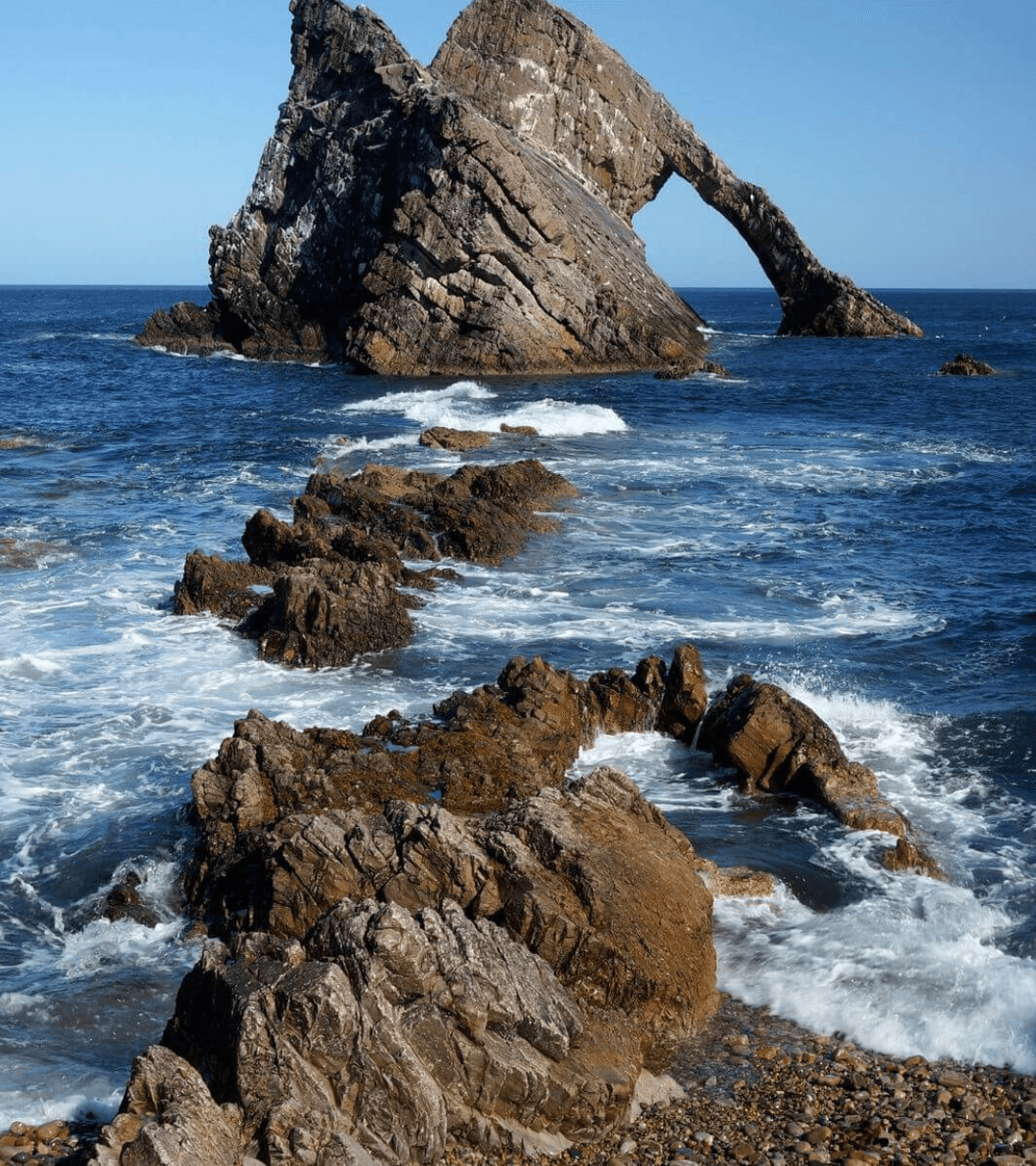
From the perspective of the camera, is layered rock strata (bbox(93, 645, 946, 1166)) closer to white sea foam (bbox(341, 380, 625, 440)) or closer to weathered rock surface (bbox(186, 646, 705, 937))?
weathered rock surface (bbox(186, 646, 705, 937))

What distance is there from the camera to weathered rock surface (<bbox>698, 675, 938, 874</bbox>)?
14406mm

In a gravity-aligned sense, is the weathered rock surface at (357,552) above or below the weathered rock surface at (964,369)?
below

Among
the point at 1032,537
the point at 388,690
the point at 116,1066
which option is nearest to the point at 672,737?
the point at 388,690

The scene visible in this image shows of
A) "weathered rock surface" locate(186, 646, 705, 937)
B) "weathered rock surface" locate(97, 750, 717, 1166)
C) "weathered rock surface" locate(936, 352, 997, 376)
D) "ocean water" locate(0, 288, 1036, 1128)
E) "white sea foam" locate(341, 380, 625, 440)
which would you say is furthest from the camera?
"weathered rock surface" locate(936, 352, 997, 376)

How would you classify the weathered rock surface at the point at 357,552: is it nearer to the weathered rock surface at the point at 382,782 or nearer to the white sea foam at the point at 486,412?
the weathered rock surface at the point at 382,782

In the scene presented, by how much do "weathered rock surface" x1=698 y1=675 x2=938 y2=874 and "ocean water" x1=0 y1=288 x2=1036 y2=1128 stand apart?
346mm

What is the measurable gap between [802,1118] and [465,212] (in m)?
52.9

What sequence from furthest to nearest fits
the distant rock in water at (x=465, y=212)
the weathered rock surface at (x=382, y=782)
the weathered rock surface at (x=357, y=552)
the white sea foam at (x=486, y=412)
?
the distant rock in water at (x=465, y=212)
the white sea foam at (x=486, y=412)
the weathered rock surface at (x=357, y=552)
the weathered rock surface at (x=382, y=782)

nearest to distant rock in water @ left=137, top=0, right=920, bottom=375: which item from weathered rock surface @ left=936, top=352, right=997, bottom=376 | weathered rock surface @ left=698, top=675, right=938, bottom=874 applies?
weathered rock surface @ left=936, top=352, right=997, bottom=376

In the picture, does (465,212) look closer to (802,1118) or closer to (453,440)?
(453,440)

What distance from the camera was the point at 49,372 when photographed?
217ft

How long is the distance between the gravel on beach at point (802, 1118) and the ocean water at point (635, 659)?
1.36ft

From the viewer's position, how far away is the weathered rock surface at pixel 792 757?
1441 centimetres

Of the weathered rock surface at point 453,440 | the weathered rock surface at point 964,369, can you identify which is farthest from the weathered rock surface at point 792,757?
the weathered rock surface at point 964,369
